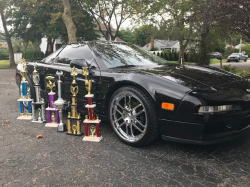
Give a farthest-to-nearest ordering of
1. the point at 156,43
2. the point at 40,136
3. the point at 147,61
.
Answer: the point at 156,43 → the point at 147,61 → the point at 40,136

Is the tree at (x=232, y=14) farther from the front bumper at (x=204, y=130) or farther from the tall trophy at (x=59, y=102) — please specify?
the tall trophy at (x=59, y=102)

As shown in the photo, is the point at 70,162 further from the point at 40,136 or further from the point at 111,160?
the point at 40,136

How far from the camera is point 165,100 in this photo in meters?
2.48

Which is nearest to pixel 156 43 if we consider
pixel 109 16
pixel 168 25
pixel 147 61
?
pixel 109 16

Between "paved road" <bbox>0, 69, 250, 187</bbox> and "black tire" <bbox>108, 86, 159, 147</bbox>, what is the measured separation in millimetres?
145

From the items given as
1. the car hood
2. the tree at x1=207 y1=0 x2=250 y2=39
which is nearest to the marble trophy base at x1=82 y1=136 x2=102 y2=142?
Result: the car hood

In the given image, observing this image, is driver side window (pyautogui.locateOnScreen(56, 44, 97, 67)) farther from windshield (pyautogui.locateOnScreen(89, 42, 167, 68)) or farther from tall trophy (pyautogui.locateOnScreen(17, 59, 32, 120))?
tall trophy (pyautogui.locateOnScreen(17, 59, 32, 120))

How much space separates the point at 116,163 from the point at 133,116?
0.62 meters

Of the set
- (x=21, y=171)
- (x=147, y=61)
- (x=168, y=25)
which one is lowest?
(x=21, y=171)

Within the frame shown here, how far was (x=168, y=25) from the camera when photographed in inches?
723

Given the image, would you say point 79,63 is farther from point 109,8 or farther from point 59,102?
point 109,8

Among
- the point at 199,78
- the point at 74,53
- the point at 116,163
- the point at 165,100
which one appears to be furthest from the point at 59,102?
the point at 199,78

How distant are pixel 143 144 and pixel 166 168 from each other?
1.59ft

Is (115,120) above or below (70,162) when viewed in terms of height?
above
